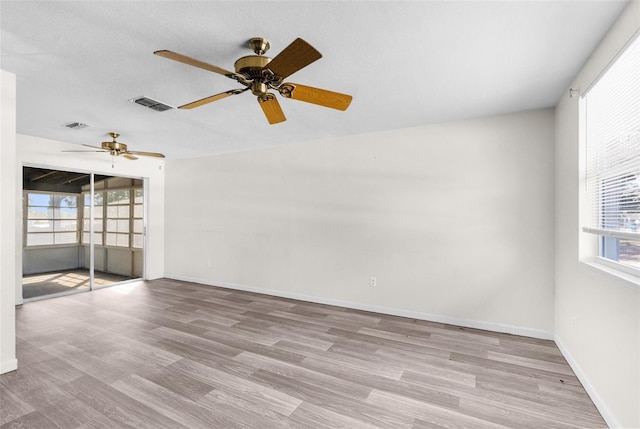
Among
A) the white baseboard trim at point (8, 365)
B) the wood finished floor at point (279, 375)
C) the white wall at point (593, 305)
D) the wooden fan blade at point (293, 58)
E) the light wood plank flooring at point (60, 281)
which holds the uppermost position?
the wooden fan blade at point (293, 58)

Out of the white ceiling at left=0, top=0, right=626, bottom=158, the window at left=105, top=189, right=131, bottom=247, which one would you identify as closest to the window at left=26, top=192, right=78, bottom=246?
the window at left=105, top=189, right=131, bottom=247

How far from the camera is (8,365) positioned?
2.41 meters

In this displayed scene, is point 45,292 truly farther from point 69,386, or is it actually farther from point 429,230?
point 429,230

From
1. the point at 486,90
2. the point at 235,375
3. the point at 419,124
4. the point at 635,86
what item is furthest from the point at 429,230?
the point at 235,375

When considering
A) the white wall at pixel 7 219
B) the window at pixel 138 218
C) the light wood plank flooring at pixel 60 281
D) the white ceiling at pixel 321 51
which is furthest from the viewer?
the window at pixel 138 218

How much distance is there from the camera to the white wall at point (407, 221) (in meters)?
3.17

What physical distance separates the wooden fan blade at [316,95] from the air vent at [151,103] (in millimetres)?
1648

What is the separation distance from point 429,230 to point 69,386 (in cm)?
373

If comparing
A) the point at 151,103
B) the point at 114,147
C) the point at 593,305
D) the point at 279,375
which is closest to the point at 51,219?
the point at 114,147

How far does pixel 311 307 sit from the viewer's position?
4.18 m

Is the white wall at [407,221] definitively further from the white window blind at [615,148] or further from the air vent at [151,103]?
the air vent at [151,103]

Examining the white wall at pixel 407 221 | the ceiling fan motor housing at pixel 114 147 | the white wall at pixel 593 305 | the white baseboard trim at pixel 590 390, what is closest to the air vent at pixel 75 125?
the ceiling fan motor housing at pixel 114 147

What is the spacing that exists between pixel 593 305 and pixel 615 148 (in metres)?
1.09

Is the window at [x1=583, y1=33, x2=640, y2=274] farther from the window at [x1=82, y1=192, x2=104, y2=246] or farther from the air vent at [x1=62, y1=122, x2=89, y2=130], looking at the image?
the window at [x1=82, y1=192, x2=104, y2=246]
